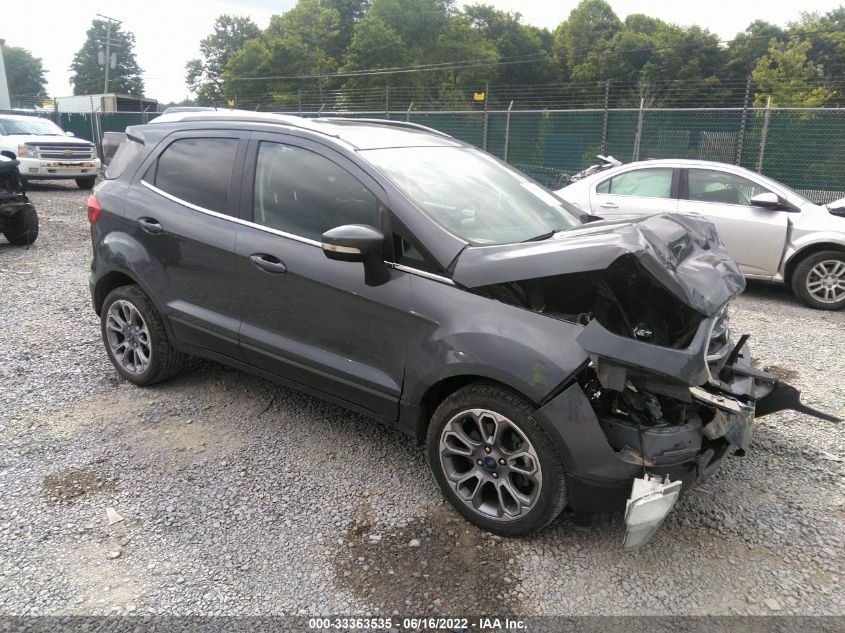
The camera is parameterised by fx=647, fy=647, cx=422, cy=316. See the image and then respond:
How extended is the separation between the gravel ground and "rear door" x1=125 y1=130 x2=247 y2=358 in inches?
25.2

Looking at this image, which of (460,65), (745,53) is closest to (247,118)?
(460,65)

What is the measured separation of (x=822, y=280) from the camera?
6.88m

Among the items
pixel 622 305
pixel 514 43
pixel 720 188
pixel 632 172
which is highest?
pixel 514 43

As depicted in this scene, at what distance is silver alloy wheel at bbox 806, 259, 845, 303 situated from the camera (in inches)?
268

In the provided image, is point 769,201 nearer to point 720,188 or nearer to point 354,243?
point 720,188

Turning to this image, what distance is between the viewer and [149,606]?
8.23 feet

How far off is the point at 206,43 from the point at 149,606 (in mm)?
93035

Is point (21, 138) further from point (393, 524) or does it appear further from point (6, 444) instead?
point (393, 524)

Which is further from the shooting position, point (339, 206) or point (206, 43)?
point (206, 43)

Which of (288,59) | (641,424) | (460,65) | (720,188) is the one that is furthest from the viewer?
(460,65)

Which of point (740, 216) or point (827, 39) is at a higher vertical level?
point (827, 39)

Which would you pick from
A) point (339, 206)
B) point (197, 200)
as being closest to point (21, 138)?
point (197, 200)

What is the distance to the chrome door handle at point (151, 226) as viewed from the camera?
3.97 meters

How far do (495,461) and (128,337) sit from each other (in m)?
2.82
